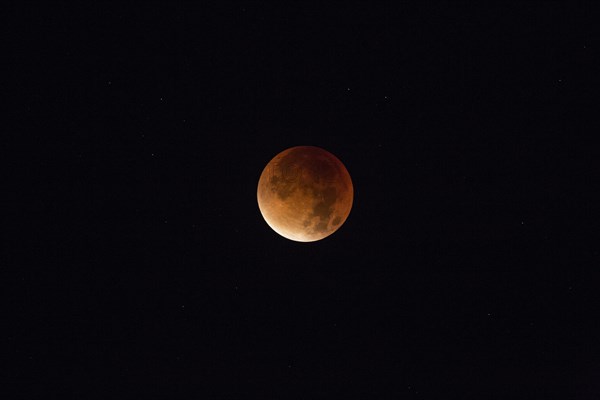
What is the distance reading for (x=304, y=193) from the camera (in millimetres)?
5277

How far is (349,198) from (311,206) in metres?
0.78

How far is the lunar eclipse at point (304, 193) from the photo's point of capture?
531 centimetres

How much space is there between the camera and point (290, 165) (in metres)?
5.41

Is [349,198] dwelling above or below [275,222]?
above

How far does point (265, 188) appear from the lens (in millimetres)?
5605

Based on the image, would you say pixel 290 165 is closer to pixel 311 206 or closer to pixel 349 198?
pixel 311 206

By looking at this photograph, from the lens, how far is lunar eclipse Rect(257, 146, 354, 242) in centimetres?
531

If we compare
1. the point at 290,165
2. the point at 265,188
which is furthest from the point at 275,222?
the point at 290,165

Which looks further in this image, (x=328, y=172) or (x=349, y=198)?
(x=349, y=198)

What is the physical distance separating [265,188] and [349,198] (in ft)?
4.24

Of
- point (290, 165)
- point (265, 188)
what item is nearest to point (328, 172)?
point (290, 165)

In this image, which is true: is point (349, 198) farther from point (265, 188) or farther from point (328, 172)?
point (265, 188)

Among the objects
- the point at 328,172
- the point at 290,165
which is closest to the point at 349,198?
the point at 328,172

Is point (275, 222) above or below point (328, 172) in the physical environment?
below
